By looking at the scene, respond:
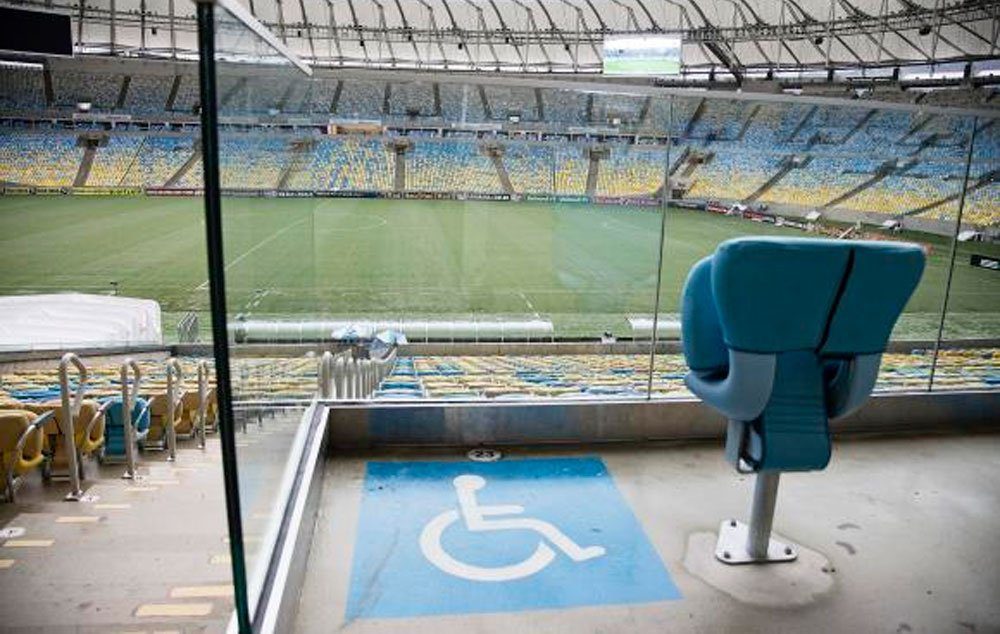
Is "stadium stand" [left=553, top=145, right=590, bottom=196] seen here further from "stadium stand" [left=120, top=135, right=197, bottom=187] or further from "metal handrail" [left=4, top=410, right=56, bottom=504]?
"stadium stand" [left=120, top=135, right=197, bottom=187]

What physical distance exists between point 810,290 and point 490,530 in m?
1.37

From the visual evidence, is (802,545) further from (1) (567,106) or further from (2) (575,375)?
(2) (575,375)

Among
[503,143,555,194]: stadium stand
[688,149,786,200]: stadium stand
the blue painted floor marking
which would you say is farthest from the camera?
[688,149,786,200]: stadium stand

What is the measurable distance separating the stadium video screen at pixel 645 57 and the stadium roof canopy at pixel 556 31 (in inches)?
39.1

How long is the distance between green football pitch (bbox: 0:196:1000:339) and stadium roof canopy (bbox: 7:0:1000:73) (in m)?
9.68

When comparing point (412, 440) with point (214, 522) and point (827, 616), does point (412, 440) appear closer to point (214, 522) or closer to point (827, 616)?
point (214, 522)

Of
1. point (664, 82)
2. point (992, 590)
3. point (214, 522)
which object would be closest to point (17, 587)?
point (214, 522)

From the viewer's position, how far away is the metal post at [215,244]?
3.77ft

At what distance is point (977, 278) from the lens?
883cm

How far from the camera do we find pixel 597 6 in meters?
31.1

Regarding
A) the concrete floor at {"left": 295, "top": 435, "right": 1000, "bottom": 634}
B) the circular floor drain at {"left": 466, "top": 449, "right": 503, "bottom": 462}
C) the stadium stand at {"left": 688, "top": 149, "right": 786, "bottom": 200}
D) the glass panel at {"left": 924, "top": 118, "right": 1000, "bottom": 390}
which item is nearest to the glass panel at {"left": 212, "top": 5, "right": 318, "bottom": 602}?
the concrete floor at {"left": 295, "top": 435, "right": 1000, "bottom": 634}

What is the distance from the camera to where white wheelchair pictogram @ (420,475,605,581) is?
A: 7.70 feet

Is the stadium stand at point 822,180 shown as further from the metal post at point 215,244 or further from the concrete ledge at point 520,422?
the metal post at point 215,244

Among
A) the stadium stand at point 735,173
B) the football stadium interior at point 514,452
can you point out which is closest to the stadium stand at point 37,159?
the stadium stand at point 735,173
